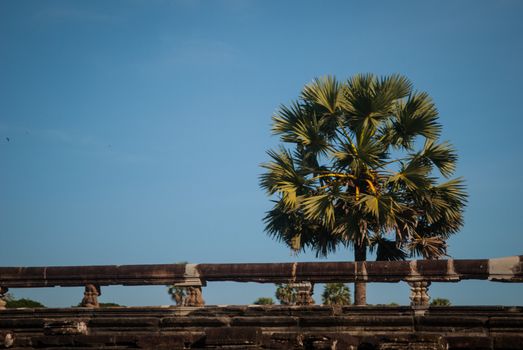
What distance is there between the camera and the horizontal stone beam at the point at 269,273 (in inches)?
394

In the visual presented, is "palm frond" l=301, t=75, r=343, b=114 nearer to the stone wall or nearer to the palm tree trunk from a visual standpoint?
the palm tree trunk

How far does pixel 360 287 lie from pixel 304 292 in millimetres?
8972

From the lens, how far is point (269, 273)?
10.6 m

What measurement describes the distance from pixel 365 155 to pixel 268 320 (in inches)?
479

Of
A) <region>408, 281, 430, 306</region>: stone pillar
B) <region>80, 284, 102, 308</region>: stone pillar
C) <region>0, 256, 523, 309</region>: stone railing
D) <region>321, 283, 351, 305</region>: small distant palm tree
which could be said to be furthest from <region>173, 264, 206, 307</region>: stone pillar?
<region>321, 283, 351, 305</region>: small distant palm tree

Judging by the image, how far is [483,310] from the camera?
29.9ft

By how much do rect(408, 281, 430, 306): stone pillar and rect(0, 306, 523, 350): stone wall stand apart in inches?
12.5

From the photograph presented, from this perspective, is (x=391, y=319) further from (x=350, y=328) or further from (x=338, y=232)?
(x=338, y=232)

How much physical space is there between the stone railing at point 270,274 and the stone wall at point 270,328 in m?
0.63

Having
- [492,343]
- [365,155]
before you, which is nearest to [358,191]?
[365,155]

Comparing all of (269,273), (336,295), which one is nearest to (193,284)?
(269,273)

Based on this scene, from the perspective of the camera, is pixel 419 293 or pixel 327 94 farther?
pixel 327 94

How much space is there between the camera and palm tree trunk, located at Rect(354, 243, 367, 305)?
18344 mm

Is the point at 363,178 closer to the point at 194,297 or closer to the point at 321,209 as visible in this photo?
the point at 321,209
